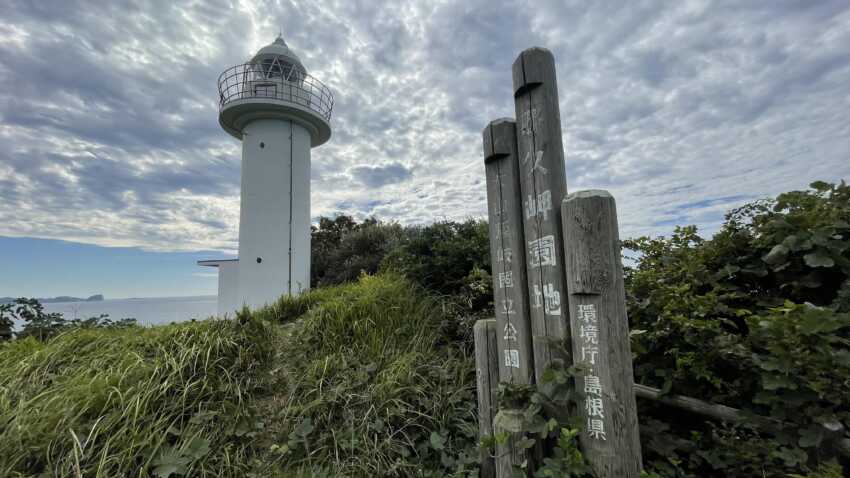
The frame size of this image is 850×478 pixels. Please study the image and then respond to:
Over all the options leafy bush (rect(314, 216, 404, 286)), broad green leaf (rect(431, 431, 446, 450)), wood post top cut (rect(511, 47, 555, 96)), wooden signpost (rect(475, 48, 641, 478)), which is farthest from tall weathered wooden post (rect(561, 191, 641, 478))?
leafy bush (rect(314, 216, 404, 286))

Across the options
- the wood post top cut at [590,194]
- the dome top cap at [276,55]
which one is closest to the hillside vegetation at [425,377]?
the wood post top cut at [590,194]

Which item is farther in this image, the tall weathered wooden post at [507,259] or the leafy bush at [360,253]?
the leafy bush at [360,253]

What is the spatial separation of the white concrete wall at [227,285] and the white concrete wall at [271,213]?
30.7 inches

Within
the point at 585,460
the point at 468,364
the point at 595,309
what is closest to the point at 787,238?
the point at 595,309

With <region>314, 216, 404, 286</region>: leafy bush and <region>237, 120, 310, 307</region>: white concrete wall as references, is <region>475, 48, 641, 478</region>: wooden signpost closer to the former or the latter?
<region>314, 216, 404, 286</region>: leafy bush

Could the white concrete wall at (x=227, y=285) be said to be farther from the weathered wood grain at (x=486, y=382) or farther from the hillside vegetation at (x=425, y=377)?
the weathered wood grain at (x=486, y=382)

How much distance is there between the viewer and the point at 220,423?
2.70 metres

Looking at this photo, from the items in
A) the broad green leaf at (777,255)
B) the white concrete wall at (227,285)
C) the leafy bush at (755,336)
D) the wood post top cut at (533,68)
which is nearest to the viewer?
the leafy bush at (755,336)

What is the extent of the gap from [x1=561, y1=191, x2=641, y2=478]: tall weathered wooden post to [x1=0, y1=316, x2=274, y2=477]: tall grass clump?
7.46 feet

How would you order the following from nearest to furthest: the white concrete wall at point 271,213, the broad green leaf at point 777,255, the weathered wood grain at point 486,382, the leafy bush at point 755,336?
the leafy bush at point 755,336
the broad green leaf at point 777,255
the weathered wood grain at point 486,382
the white concrete wall at point 271,213

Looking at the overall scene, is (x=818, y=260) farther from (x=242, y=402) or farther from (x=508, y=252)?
(x=242, y=402)

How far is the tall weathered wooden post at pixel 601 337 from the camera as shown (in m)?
1.67

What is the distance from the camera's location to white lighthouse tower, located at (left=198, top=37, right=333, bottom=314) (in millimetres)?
8242

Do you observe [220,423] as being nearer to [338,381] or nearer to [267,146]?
[338,381]
